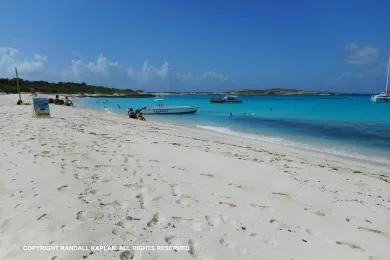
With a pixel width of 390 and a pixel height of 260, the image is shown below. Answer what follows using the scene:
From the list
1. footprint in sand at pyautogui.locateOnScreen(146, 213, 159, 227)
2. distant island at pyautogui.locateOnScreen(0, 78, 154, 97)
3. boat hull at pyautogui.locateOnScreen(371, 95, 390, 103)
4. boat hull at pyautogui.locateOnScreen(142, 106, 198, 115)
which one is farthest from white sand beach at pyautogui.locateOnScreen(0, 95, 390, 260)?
distant island at pyautogui.locateOnScreen(0, 78, 154, 97)

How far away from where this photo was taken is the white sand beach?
3898 millimetres

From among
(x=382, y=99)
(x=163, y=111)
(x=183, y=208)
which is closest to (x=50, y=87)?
(x=163, y=111)

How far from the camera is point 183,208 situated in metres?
4.98

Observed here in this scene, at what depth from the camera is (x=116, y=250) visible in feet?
12.0

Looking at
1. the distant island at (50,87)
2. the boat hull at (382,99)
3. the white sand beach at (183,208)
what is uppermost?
the distant island at (50,87)

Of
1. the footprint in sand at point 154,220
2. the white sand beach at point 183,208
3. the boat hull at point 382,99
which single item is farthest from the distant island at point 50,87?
the footprint in sand at point 154,220

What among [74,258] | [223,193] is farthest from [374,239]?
[74,258]

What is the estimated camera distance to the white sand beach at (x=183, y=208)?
12.8 feet

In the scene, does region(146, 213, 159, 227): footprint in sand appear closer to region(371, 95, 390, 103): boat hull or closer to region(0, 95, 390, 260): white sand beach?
region(0, 95, 390, 260): white sand beach

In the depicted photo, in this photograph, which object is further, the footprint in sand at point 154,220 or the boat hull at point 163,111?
the boat hull at point 163,111

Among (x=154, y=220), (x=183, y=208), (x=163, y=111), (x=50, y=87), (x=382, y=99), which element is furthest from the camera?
(x=50, y=87)

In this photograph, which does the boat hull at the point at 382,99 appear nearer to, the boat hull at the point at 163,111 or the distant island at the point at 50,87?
the boat hull at the point at 163,111

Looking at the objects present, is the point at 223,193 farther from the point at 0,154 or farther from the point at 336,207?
the point at 0,154

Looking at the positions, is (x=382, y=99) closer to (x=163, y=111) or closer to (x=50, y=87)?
(x=163, y=111)
